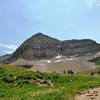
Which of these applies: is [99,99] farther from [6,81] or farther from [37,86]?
[6,81]

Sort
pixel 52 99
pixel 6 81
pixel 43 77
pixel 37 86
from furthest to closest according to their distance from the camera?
pixel 43 77 < pixel 6 81 < pixel 37 86 < pixel 52 99

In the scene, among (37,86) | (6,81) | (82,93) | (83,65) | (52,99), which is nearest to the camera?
(52,99)

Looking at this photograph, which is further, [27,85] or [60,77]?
[60,77]

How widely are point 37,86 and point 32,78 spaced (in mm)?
4548

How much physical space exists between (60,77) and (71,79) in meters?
1.35

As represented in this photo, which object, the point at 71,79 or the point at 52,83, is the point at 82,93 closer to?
the point at 52,83

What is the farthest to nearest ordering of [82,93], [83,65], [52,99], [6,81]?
[83,65]
[6,81]
[82,93]
[52,99]

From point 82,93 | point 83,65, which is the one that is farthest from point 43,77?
point 83,65

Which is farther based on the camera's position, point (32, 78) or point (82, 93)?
point (32, 78)

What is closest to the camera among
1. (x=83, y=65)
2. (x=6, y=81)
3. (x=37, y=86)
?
(x=37, y=86)

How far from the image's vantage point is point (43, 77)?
4641 centimetres

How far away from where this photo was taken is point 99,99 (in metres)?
22.5

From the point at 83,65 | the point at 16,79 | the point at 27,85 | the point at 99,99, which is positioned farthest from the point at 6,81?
the point at 83,65

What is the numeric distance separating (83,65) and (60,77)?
438 ft
